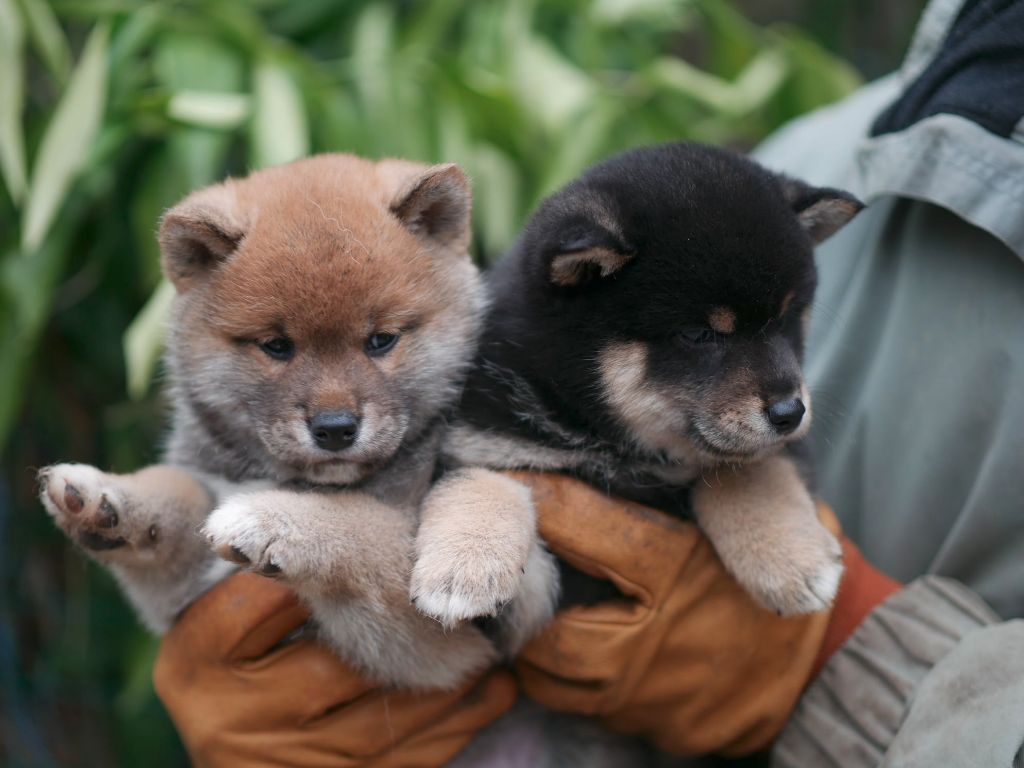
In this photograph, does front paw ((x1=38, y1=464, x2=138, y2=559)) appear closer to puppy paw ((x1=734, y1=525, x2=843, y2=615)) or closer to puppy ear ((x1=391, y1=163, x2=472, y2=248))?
puppy ear ((x1=391, y1=163, x2=472, y2=248))

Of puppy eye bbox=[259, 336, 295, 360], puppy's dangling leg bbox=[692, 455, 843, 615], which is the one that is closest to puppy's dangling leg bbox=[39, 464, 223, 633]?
puppy eye bbox=[259, 336, 295, 360]

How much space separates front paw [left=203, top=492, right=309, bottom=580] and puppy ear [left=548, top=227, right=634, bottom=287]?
2.96ft

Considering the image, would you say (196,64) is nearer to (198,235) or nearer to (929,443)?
(198,235)

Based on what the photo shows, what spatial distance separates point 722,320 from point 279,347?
1.12 metres

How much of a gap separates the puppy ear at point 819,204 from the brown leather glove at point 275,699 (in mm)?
1569

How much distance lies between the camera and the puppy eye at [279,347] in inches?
93.3

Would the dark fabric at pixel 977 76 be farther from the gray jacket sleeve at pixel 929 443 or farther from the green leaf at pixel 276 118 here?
the green leaf at pixel 276 118

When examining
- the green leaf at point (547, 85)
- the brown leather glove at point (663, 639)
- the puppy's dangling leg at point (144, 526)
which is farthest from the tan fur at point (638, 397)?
the green leaf at point (547, 85)

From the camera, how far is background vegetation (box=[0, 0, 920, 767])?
3.83m

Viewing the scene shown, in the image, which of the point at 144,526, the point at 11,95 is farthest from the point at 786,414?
the point at 11,95

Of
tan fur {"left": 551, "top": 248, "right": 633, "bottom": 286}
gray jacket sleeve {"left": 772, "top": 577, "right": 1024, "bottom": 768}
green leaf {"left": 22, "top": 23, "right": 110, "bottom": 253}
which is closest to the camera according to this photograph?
gray jacket sleeve {"left": 772, "top": 577, "right": 1024, "bottom": 768}

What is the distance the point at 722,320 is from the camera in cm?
235

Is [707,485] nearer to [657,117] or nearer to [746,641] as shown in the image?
[746,641]

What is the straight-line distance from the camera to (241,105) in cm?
393
